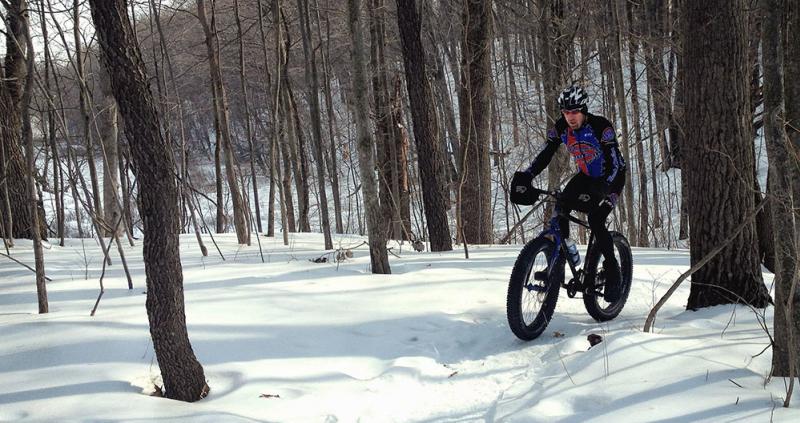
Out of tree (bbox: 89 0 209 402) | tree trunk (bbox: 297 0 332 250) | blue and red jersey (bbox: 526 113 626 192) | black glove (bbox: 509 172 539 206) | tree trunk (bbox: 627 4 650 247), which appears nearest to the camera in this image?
tree (bbox: 89 0 209 402)

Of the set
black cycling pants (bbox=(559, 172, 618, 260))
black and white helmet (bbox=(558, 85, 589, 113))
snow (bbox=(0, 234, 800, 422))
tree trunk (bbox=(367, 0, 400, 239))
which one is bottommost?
snow (bbox=(0, 234, 800, 422))

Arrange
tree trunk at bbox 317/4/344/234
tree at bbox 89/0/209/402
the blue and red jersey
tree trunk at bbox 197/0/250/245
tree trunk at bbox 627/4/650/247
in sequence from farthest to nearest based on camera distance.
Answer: tree trunk at bbox 627/4/650/247 < tree trunk at bbox 317/4/344/234 < tree trunk at bbox 197/0/250/245 < the blue and red jersey < tree at bbox 89/0/209/402

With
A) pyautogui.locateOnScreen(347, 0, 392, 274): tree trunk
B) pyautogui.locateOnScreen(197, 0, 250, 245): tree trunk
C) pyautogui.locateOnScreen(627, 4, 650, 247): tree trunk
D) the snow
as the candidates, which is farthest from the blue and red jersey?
pyautogui.locateOnScreen(627, 4, 650, 247): tree trunk

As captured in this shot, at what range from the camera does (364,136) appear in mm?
6449

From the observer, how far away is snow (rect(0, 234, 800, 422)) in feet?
11.2

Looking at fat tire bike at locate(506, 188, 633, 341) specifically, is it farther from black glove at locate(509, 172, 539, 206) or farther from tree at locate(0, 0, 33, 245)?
tree at locate(0, 0, 33, 245)

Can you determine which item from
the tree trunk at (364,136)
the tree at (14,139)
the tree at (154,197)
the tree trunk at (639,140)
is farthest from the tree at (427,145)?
the tree trunk at (639,140)

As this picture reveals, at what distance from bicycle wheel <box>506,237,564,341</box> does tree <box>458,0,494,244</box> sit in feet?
19.0

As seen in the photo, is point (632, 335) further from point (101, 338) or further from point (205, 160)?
point (205, 160)

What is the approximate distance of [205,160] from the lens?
46406 millimetres

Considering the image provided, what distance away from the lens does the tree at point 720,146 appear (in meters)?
4.81

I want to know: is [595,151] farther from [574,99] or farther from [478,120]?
[478,120]

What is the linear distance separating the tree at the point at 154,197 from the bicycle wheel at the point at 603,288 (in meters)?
3.00

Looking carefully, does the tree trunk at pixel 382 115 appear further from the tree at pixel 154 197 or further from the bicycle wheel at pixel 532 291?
the tree at pixel 154 197
